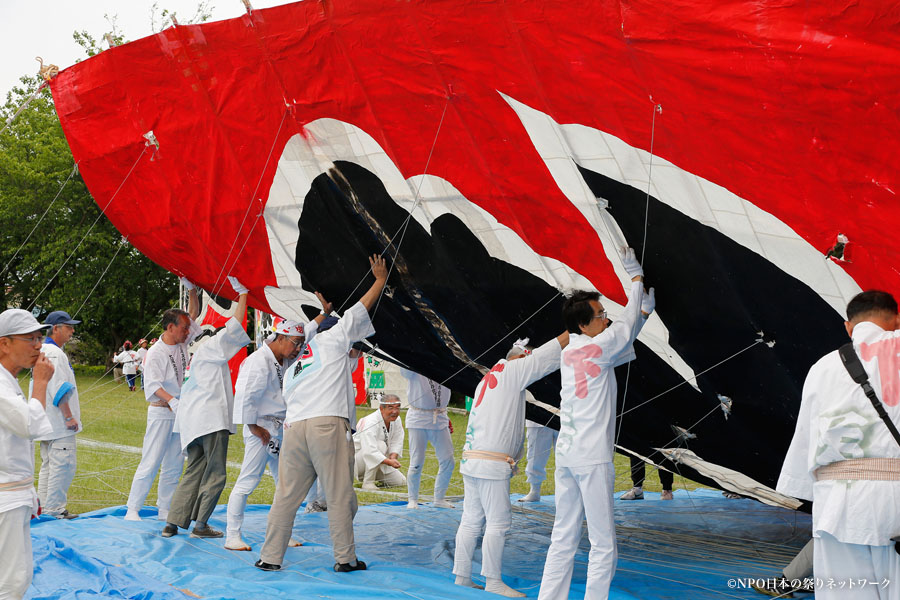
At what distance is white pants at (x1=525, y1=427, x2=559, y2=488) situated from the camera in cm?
891

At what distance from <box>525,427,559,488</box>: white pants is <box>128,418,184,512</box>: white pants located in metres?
3.48

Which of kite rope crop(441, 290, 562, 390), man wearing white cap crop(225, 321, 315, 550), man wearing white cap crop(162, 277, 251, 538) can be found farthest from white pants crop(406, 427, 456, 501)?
man wearing white cap crop(162, 277, 251, 538)

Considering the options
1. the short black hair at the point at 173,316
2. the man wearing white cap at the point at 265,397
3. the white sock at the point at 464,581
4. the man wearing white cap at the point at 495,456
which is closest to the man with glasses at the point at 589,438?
the man wearing white cap at the point at 495,456

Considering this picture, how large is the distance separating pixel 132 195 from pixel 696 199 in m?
4.51

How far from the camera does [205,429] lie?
21.5 ft

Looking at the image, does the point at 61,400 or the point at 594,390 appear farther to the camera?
the point at 61,400

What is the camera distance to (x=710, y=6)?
3.65 meters

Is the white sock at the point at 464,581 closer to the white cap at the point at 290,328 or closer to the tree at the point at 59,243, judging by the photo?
the white cap at the point at 290,328

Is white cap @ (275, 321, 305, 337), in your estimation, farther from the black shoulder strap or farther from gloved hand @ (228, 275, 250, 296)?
the black shoulder strap

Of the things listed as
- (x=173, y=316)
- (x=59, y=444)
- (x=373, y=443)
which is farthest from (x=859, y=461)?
(x=373, y=443)

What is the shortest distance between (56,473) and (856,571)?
6.39m

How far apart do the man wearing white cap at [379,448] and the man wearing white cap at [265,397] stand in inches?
114

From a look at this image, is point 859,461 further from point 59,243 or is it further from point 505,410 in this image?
point 59,243

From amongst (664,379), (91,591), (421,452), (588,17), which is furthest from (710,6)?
(421,452)
